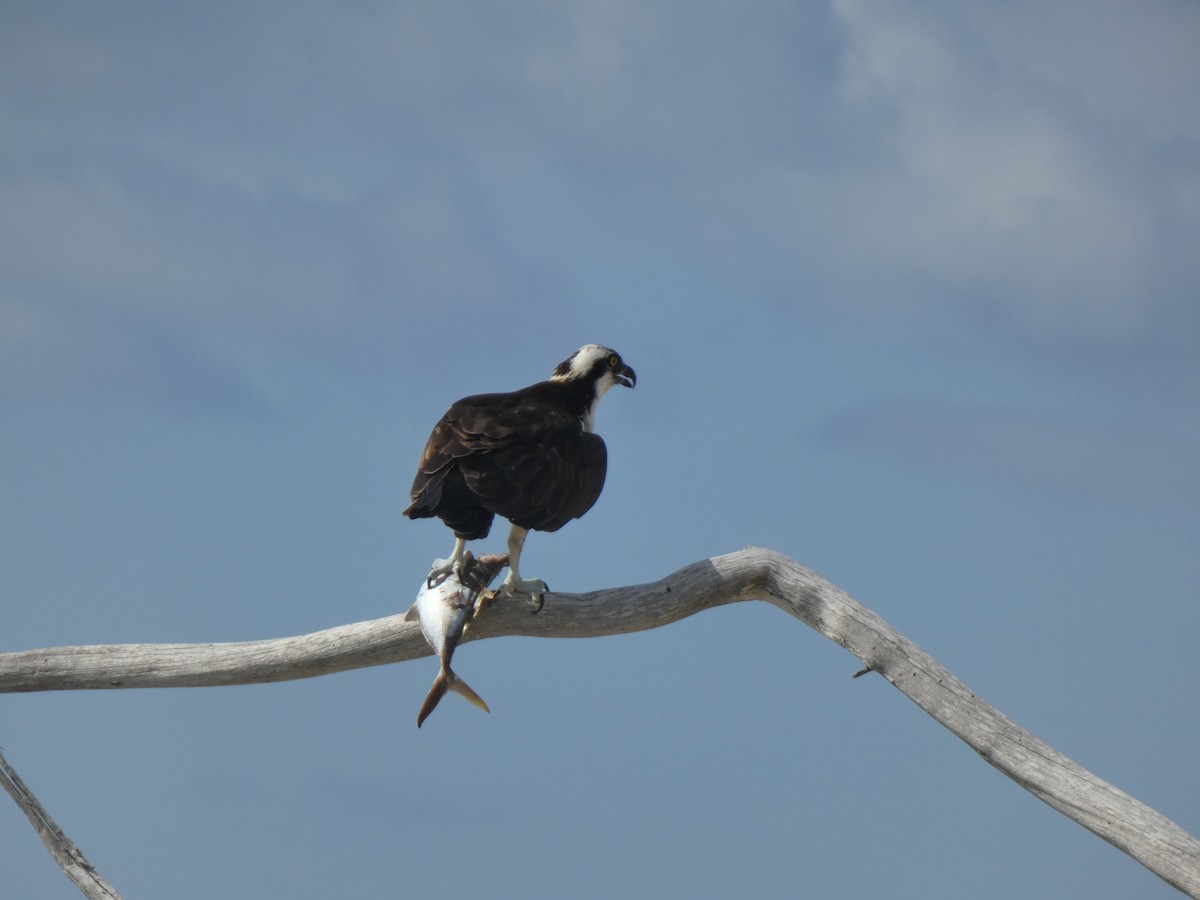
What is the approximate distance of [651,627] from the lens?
634cm

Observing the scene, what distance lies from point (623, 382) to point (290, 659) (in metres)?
2.61

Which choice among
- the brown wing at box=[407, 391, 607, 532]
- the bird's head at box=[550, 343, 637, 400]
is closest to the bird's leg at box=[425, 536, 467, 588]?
the brown wing at box=[407, 391, 607, 532]

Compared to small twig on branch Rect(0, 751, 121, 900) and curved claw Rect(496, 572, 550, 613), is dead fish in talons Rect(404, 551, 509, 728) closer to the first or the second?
curved claw Rect(496, 572, 550, 613)

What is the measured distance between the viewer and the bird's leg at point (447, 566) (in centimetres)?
602

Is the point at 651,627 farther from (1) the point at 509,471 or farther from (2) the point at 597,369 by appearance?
(2) the point at 597,369

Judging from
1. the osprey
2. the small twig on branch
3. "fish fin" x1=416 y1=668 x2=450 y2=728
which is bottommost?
the small twig on branch

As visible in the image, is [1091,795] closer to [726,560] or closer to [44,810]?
[726,560]

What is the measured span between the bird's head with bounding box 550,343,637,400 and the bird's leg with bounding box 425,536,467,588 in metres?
1.38

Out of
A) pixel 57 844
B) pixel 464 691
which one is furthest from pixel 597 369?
pixel 57 844

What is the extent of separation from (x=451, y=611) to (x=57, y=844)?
2.48 meters

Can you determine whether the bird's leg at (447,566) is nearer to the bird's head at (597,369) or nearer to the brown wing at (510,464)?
the brown wing at (510,464)

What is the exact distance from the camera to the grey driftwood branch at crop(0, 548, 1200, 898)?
19.1 ft

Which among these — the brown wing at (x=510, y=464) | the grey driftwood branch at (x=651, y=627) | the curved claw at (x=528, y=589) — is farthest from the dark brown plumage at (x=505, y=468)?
the grey driftwood branch at (x=651, y=627)

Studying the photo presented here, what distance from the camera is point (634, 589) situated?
20.5ft
